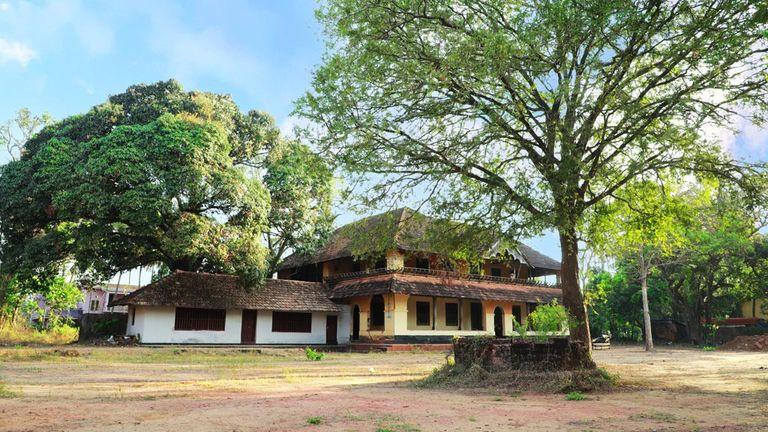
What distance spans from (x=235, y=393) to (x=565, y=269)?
7729 mm

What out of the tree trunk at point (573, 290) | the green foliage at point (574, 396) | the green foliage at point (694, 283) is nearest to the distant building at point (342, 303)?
the green foliage at point (694, 283)

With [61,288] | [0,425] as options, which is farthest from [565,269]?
[61,288]

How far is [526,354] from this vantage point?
11.6 m

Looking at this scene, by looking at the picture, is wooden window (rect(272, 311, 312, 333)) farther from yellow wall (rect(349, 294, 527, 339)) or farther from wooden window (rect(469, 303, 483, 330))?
wooden window (rect(469, 303, 483, 330))

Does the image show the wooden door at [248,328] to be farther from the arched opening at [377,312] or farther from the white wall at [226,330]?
the arched opening at [377,312]

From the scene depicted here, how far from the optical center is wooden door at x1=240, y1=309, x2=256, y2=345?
27844 millimetres

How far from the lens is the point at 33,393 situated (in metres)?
9.45

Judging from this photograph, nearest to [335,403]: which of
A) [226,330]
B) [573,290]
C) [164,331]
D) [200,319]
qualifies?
[573,290]

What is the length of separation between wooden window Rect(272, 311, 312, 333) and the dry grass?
10311 mm

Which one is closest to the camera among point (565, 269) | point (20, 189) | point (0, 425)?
point (0, 425)

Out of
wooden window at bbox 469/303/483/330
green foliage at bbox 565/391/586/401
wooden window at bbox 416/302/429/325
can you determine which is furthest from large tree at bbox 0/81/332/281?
green foliage at bbox 565/391/586/401

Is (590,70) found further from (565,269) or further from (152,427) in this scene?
(152,427)

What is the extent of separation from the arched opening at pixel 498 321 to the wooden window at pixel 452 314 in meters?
2.72

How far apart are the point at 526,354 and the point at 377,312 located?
19.0m
